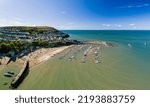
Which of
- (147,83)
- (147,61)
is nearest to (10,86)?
(147,83)

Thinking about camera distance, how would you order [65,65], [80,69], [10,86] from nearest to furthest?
[10,86], [80,69], [65,65]

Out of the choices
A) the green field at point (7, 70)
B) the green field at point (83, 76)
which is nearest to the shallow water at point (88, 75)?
the green field at point (83, 76)

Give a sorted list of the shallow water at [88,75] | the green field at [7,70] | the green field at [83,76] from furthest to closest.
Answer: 1. the shallow water at [88,75]
2. the green field at [83,76]
3. the green field at [7,70]

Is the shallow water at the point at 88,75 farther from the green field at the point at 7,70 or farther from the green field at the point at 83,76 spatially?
the green field at the point at 7,70

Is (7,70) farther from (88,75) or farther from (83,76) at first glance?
(88,75)

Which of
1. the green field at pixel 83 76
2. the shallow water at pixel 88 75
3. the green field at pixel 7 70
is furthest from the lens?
the shallow water at pixel 88 75

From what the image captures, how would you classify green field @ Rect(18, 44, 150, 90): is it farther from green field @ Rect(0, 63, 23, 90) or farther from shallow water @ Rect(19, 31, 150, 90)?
green field @ Rect(0, 63, 23, 90)

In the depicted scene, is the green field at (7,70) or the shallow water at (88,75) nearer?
the green field at (7,70)

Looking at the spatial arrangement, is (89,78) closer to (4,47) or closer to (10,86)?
(10,86)
